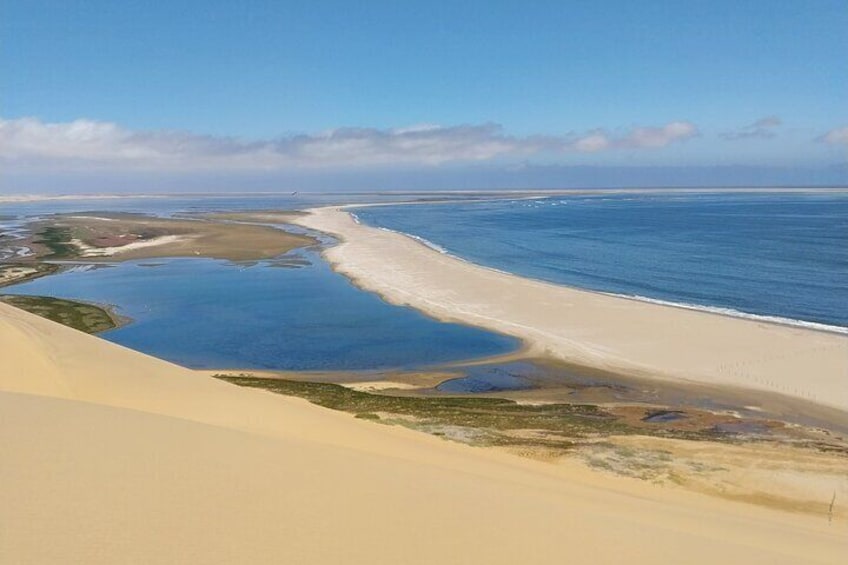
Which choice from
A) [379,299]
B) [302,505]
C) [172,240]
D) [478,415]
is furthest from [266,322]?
[172,240]

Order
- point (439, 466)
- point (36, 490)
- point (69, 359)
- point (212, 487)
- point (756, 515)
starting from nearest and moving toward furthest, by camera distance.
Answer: point (36, 490), point (212, 487), point (439, 466), point (756, 515), point (69, 359)

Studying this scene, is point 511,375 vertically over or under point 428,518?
under

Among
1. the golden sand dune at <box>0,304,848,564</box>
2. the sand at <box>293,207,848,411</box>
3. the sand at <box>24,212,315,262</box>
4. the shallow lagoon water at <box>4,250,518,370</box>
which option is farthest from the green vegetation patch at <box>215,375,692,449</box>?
the sand at <box>24,212,315,262</box>

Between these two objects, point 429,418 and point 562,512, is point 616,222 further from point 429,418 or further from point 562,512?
point 562,512

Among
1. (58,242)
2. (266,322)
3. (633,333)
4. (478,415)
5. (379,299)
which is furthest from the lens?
(58,242)

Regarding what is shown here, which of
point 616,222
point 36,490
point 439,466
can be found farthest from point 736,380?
point 616,222

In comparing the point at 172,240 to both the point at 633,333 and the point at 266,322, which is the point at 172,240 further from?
the point at 633,333

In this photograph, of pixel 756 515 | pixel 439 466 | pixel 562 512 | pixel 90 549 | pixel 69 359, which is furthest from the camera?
pixel 69 359
